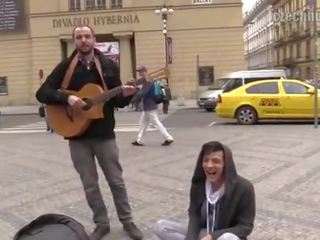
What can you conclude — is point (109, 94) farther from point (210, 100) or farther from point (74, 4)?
point (74, 4)

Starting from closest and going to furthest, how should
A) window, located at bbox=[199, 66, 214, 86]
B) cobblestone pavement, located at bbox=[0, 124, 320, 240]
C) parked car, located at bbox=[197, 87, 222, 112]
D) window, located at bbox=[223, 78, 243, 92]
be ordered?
cobblestone pavement, located at bbox=[0, 124, 320, 240] < window, located at bbox=[223, 78, 243, 92] < parked car, located at bbox=[197, 87, 222, 112] < window, located at bbox=[199, 66, 214, 86]

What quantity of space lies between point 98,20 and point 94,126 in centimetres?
3611

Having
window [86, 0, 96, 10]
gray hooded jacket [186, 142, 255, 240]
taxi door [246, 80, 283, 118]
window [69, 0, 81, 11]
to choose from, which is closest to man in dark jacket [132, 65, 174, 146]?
taxi door [246, 80, 283, 118]

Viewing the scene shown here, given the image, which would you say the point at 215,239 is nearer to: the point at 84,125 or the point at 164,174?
the point at 84,125

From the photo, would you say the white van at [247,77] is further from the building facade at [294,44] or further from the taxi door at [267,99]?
the building facade at [294,44]

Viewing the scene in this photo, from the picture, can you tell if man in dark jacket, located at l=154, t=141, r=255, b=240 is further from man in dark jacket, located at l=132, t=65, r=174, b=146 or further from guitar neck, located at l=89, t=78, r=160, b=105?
man in dark jacket, located at l=132, t=65, r=174, b=146

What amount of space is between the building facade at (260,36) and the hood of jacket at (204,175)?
96.2m

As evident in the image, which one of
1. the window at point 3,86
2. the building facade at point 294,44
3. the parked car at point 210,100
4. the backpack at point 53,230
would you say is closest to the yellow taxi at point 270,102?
the parked car at point 210,100

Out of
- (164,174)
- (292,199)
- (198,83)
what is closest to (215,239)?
(292,199)

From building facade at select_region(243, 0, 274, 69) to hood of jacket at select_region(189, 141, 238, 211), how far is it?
96168mm

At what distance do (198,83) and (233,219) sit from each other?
36297mm

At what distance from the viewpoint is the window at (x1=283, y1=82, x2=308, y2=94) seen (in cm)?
1808

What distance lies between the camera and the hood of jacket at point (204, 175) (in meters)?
4.04

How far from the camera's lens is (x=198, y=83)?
40.3 metres
